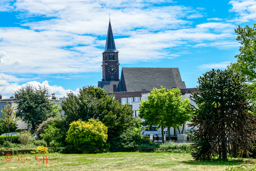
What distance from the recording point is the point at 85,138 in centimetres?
2383

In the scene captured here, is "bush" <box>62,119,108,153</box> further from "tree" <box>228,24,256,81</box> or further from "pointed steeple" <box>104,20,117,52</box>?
"pointed steeple" <box>104,20,117,52</box>

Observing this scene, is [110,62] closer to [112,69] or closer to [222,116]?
[112,69]

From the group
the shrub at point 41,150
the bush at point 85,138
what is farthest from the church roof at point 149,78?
the shrub at point 41,150

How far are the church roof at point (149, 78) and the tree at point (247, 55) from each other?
6251 cm

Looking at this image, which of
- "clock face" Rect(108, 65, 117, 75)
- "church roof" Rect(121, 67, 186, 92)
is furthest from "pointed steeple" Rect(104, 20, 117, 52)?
→ "church roof" Rect(121, 67, 186, 92)

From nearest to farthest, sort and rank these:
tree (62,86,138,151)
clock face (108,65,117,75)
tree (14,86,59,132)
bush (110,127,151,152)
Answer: bush (110,127,151,152), tree (62,86,138,151), tree (14,86,59,132), clock face (108,65,117,75)

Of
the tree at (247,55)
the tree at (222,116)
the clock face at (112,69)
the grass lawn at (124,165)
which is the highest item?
the clock face at (112,69)

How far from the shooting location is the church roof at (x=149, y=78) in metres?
95.7

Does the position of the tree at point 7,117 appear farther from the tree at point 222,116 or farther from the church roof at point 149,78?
the church roof at point 149,78

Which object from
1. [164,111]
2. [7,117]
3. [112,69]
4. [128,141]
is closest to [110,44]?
[112,69]

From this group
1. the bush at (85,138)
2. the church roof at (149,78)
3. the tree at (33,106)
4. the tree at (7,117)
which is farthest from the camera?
the church roof at (149,78)

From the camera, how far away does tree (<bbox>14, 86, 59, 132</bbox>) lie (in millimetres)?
45875

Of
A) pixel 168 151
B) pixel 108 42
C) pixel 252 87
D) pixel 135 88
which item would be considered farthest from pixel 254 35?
pixel 108 42

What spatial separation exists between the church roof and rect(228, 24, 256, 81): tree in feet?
205
